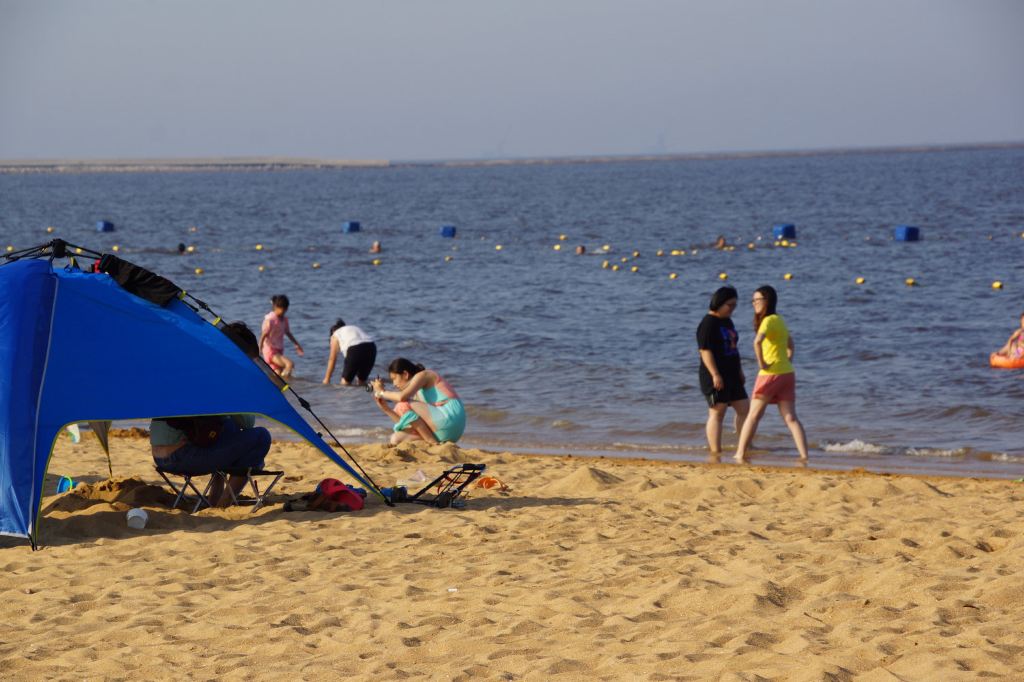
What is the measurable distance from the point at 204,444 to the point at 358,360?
7.68 m

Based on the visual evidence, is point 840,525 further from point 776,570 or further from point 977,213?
point 977,213

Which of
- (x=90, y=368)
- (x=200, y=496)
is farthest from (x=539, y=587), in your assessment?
(x=90, y=368)

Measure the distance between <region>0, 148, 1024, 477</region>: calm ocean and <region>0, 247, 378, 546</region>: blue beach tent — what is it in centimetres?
570

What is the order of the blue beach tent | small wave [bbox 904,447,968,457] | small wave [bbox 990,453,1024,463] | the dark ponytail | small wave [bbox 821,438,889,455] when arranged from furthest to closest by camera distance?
small wave [bbox 821,438,889,455]
small wave [bbox 904,447,968,457]
small wave [bbox 990,453,1024,463]
the dark ponytail
the blue beach tent

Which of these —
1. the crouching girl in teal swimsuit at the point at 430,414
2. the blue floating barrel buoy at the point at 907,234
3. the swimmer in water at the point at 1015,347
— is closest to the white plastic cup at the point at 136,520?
the crouching girl in teal swimsuit at the point at 430,414

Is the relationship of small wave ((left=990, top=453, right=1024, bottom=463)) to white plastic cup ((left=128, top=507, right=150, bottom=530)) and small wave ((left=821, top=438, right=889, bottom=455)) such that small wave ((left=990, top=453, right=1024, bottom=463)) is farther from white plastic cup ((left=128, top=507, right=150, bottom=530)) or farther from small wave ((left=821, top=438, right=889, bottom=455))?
white plastic cup ((left=128, top=507, right=150, bottom=530))

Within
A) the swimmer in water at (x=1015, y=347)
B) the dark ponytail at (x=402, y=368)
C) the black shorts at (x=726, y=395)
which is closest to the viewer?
the dark ponytail at (x=402, y=368)

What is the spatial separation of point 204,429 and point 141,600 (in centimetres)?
194

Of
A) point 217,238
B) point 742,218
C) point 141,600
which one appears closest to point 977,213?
point 742,218

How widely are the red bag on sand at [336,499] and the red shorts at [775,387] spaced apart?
441 centimetres

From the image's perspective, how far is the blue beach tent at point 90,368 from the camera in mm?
7473

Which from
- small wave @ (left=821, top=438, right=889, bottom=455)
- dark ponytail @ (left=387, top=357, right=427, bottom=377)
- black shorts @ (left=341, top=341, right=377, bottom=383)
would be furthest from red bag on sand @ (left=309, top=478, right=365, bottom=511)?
black shorts @ (left=341, top=341, right=377, bottom=383)

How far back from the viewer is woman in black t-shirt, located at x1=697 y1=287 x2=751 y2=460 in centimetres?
1105

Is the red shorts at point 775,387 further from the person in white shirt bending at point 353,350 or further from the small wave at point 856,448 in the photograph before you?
the person in white shirt bending at point 353,350
